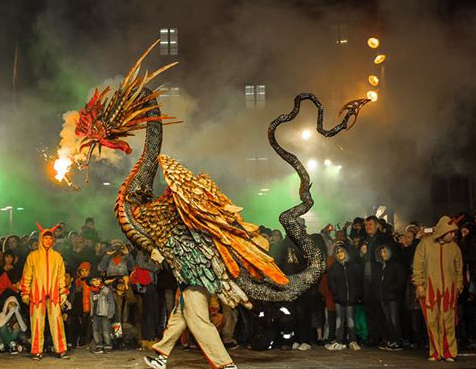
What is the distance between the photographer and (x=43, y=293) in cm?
852

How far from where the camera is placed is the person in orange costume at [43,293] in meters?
8.48

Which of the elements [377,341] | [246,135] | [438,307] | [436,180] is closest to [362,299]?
[377,341]

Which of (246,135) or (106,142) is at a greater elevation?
(246,135)

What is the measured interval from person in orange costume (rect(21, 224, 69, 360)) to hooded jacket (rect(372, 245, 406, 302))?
Result: 421 cm

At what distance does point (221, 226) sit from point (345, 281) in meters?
A: 3.38

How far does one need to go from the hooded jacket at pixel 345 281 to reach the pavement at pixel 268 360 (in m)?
0.73

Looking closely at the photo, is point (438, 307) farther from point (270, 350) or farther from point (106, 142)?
point (106, 142)

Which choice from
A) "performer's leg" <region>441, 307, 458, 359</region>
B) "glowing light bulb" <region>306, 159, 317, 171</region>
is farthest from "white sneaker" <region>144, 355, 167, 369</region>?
"glowing light bulb" <region>306, 159, 317, 171</region>

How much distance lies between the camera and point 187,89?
78.7ft

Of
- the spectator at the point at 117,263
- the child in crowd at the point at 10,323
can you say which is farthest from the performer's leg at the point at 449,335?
the child in crowd at the point at 10,323

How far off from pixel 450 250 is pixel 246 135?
16.5m

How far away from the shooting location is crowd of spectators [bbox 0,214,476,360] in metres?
9.17

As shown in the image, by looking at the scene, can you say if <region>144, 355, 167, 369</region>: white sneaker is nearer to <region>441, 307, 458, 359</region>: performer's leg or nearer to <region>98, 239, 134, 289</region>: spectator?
<region>98, 239, 134, 289</region>: spectator

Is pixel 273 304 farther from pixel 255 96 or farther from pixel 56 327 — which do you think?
pixel 255 96
